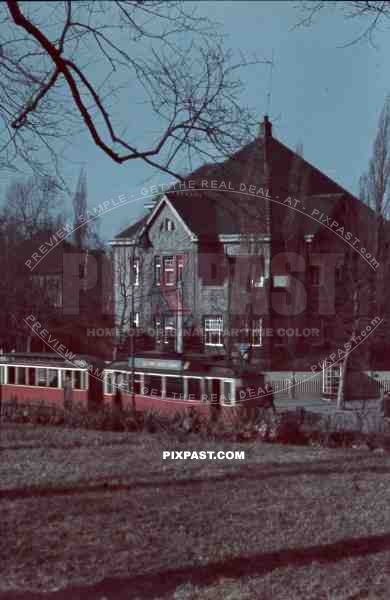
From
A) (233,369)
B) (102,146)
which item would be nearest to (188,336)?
(233,369)

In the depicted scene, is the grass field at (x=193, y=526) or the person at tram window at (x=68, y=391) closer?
the grass field at (x=193, y=526)

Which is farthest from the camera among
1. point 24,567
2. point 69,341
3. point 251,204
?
point 69,341

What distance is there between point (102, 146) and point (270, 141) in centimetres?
128

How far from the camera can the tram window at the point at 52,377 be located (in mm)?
→ 9094

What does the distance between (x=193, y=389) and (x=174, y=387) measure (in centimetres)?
23

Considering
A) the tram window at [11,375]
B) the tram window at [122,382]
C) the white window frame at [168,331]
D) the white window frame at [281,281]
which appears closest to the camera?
the white window frame at [281,281]

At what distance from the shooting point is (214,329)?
19.1ft

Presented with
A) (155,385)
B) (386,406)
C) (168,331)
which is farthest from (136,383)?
(386,406)

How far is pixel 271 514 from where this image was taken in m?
4.21

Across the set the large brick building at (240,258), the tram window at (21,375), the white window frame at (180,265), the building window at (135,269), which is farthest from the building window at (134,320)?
the tram window at (21,375)

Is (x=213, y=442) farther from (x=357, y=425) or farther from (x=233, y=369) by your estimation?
(x=357, y=425)

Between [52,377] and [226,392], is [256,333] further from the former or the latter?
[52,377]

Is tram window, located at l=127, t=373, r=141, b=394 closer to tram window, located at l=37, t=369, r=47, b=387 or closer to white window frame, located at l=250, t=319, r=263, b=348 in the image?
white window frame, located at l=250, t=319, r=263, b=348

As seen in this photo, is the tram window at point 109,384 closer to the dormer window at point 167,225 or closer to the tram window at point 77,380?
the tram window at point 77,380
